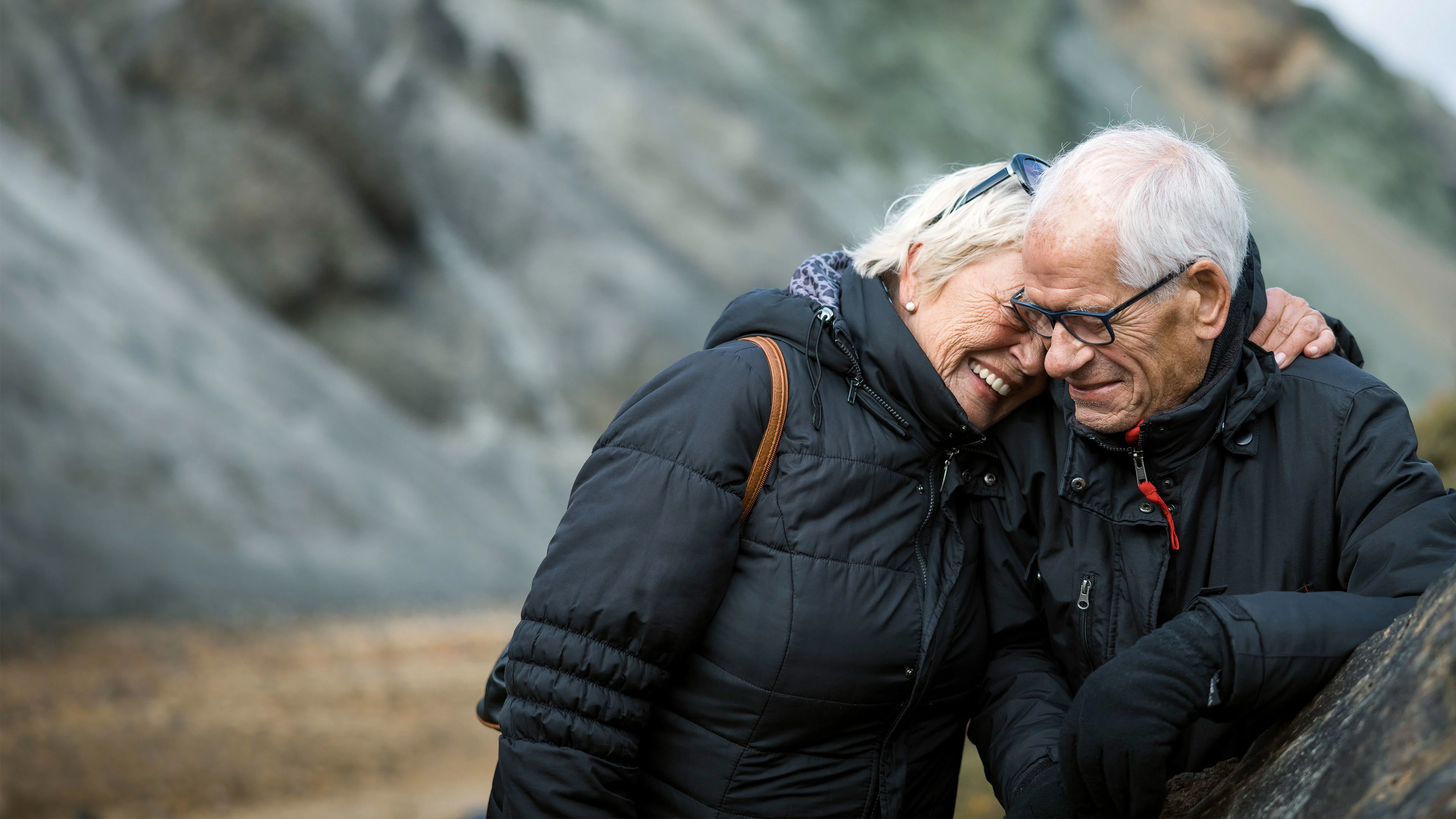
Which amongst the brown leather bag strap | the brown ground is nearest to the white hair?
the brown leather bag strap

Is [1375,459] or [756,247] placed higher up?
[756,247]

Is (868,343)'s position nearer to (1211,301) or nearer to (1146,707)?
(1211,301)

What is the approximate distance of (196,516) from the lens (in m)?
11.0

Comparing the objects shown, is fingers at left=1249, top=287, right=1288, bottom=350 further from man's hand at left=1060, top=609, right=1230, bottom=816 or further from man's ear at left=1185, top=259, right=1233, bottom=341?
man's hand at left=1060, top=609, right=1230, bottom=816

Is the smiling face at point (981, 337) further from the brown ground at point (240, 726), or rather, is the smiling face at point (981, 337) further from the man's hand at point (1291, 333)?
the brown ground at point (240, 726)

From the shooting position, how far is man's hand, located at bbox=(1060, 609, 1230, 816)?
1758 mm

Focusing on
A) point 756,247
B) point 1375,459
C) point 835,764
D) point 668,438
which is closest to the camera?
point 1375,459

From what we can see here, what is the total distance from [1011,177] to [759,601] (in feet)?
3.35

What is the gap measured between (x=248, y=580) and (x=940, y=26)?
21.9 metres

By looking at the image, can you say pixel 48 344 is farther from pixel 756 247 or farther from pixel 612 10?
pixel 612 10

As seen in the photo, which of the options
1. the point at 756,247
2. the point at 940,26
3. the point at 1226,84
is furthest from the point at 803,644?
the point at 1226,84

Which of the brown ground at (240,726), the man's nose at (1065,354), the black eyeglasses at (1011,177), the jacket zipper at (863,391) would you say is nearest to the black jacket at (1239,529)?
the man's nose at (1065,354)

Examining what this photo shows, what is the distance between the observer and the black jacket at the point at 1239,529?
1.89 metres

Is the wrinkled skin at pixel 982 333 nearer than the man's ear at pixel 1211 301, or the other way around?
the man's ear at pixel 1211 301
